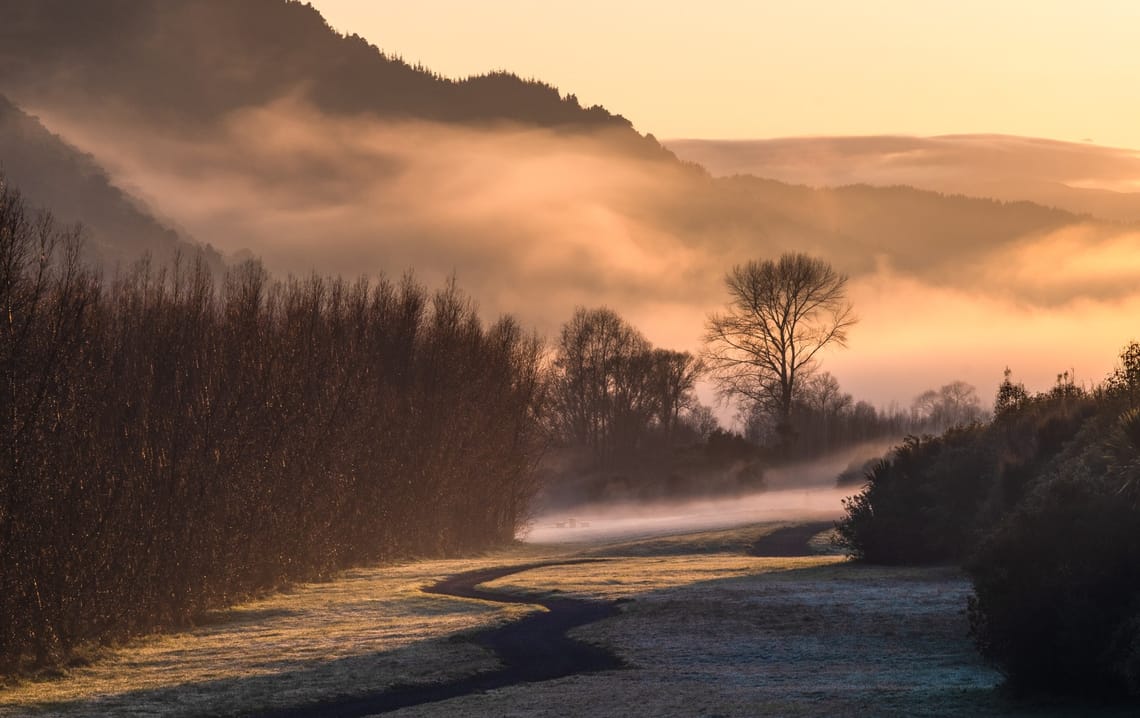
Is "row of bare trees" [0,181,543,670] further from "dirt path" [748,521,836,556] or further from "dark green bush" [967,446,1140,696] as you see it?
"dark green bush" [967,446,1140,696]

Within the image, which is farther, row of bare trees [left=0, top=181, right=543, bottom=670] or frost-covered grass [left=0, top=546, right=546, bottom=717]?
row of bare trees [left=0, top=181, right=543, bottom=670]

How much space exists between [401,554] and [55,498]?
25.9 meters

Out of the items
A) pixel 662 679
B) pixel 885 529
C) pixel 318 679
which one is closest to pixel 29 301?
pixel 318 679

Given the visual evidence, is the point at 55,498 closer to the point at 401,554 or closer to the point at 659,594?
the point at 659,594

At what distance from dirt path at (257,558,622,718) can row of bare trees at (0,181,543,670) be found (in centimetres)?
741

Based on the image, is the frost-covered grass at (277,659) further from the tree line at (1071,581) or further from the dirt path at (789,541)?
the dirt path at (789,541)

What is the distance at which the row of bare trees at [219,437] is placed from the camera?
86.8 ft

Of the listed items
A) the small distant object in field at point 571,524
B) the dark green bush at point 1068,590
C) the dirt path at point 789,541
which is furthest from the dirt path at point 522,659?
the small distant object in field at point 571,524

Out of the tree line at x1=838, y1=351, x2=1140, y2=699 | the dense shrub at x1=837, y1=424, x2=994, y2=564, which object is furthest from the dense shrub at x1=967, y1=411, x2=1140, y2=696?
the dense shrub at x1=837, y1=424, x2=994, y2=564

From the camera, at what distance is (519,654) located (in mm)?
26719

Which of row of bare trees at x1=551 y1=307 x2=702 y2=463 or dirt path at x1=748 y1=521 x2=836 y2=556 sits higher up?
row of bare trees at x1=551 y1=307 x2=702 y2=463

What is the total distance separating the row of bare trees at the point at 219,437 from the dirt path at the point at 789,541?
12.7m

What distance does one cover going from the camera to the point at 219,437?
3597 centimetres

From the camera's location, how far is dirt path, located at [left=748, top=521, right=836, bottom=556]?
50594mm
